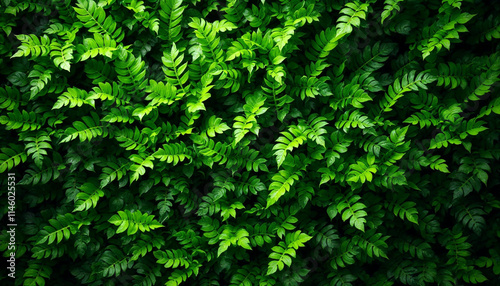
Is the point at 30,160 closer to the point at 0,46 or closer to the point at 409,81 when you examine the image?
the point at 0,46

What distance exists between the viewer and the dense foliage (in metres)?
2.52

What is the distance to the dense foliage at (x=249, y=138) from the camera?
→ 2523 millimetres

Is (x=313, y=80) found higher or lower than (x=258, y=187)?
higher

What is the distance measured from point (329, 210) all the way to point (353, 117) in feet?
2.09

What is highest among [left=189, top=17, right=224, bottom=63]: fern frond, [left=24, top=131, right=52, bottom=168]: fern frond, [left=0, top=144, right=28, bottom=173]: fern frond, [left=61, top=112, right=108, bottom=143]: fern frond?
[left=189, top=17, right=224, bottom=63]: fern frond

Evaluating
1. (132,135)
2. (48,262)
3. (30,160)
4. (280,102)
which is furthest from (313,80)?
(48,262)

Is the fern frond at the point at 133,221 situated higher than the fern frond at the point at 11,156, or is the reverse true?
the fern frond at the point at 11,156

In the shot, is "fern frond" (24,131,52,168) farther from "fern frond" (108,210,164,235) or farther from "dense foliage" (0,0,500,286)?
"fern frond" (108,210,164,235)

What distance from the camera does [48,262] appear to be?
274 cm

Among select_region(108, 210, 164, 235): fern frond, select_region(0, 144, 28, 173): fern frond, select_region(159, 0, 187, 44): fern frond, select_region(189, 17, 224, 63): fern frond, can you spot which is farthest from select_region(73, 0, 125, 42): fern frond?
select_region(108, 210, 164, 235): fern frond

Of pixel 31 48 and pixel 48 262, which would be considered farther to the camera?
pixel 48 262

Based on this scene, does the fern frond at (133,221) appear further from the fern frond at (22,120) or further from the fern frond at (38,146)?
the fern frond at (22,120)

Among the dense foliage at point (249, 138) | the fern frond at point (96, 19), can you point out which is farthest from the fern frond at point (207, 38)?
the fern frond at point (96, 19)

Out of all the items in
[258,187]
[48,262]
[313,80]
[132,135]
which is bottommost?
[48,262]
